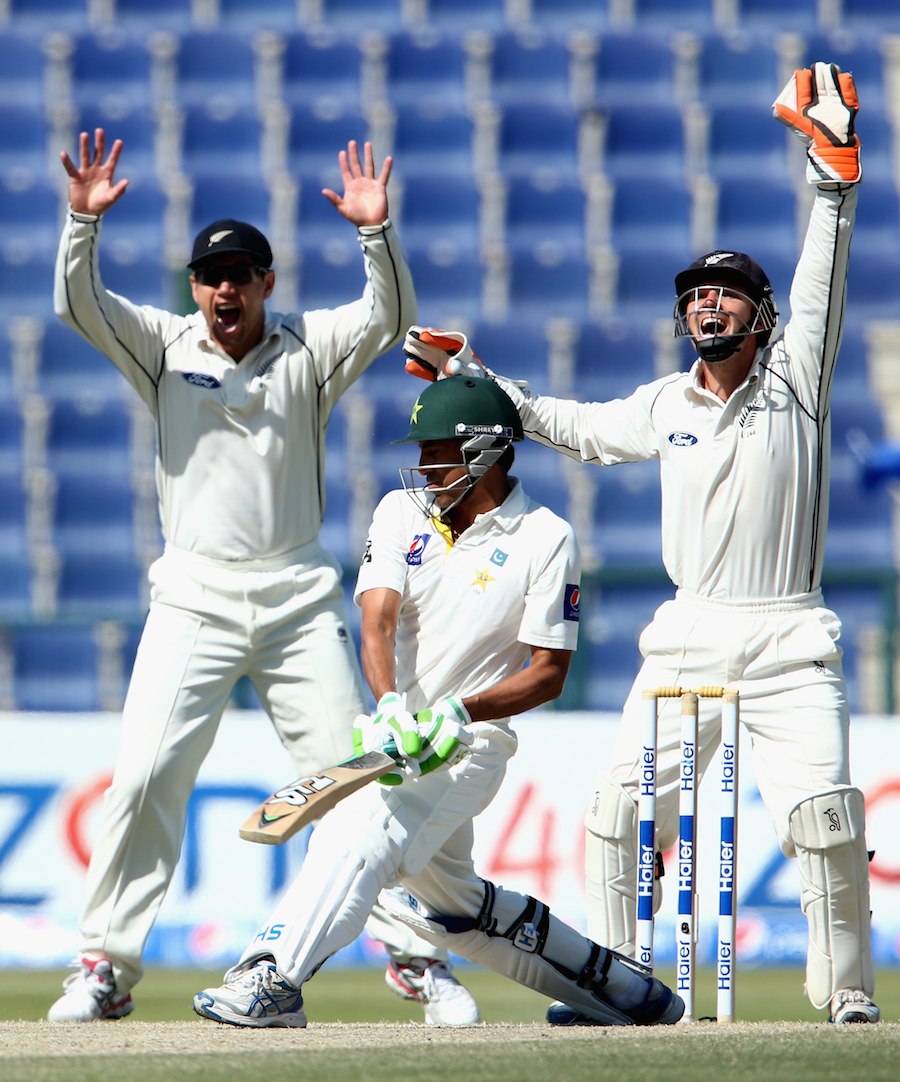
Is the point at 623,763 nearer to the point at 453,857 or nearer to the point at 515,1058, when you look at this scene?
the point at 453,857

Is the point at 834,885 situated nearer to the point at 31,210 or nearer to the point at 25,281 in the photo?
the point at 25,281

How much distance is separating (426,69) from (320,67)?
2.53ft

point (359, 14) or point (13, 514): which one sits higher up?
point (359, 14)

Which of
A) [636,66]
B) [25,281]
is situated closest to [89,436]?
[25,281]

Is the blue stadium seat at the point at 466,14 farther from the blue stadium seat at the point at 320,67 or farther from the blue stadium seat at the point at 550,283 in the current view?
the blue stadium seat at the point at 550,283

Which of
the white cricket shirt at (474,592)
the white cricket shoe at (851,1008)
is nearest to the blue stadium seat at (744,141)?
the white cricket shirt at (474,592)

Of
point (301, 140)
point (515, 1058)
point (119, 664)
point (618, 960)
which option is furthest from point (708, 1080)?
point (301, 140)

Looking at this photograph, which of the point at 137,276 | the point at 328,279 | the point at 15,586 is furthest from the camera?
the point at 328,279

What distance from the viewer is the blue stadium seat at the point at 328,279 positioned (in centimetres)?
1198

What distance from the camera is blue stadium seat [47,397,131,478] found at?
11250 millimetres

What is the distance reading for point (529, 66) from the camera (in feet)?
43.1

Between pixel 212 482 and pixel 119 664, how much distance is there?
163 inches

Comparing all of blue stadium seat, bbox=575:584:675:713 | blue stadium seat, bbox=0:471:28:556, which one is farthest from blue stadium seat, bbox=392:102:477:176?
blue stadium seat, bbox=575:584:675:713

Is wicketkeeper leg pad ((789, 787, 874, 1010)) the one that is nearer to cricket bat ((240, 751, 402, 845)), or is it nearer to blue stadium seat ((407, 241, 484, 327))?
cricket bat ((240, 751, 402, 845))
